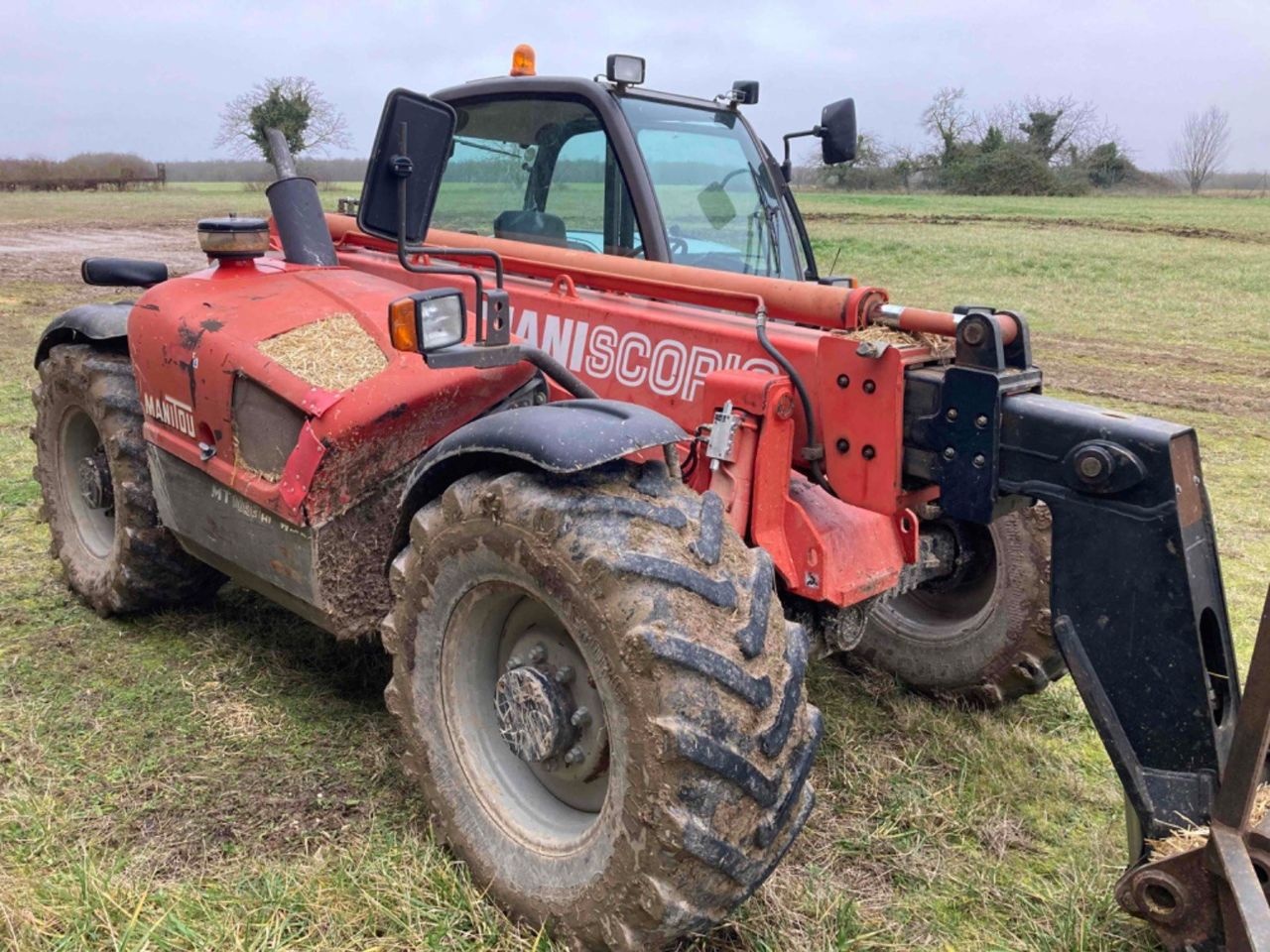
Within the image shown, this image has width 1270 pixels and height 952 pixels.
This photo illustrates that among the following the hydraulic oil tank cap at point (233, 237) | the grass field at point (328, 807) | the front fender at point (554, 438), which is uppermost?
the hydraulic oil tank cap at point (233, 237)

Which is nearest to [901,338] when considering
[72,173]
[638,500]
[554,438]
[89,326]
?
[638,500]

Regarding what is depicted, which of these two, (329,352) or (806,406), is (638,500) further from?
(329,352)

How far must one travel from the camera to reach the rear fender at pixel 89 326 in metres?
4.28

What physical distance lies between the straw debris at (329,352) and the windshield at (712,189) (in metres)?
1.00

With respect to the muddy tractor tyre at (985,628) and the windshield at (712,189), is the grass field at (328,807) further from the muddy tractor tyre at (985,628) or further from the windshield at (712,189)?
the windshield at (712,189)

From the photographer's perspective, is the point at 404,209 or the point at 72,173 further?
the point at 72,173

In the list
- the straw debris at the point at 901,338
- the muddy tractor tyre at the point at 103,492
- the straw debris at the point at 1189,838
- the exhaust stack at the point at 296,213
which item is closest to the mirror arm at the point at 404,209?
the straw debris at the point at 901,338

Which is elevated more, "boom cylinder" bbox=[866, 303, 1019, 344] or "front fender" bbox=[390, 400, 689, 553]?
"boom cylinder" bbox=[866, 303, 1019, 344]

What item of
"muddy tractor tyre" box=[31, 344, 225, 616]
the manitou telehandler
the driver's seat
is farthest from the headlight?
"muddy tractor tyre" box=[31, 344, 225, 616]

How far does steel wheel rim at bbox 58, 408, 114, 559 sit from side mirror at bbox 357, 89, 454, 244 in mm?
2316

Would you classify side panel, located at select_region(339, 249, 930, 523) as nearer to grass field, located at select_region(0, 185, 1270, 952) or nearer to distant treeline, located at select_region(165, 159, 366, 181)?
grass field, located at select_region(0, 185, 1270, 952)

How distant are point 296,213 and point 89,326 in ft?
3.39

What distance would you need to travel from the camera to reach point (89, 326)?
4332 mm

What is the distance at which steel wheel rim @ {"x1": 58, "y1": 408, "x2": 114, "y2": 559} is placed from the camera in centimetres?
463
